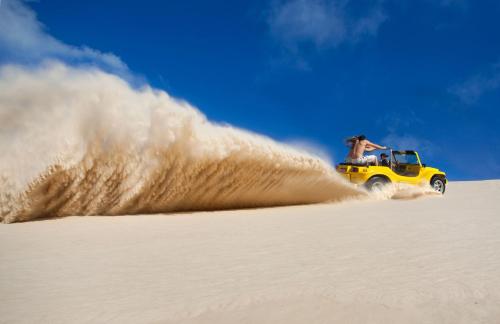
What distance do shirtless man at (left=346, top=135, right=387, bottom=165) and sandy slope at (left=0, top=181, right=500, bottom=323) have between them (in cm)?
609

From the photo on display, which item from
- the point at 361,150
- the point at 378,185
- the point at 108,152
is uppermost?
the point at 361,150

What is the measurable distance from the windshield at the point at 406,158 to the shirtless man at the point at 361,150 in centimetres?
96

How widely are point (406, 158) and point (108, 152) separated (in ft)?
27.5

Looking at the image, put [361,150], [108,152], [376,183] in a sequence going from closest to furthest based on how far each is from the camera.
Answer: [108,152], [376,183], [361,150]

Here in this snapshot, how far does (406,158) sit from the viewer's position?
32.1 feet

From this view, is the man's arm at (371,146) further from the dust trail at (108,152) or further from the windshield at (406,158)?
the dust trail at (108,152)

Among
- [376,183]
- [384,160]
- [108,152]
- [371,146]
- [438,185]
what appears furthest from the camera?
[438,185]

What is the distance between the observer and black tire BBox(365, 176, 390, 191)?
8180 mm

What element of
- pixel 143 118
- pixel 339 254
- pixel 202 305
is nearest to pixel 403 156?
pixel 143 118

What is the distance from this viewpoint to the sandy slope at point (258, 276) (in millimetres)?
1151

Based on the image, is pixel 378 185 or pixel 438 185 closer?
pixel 378 185

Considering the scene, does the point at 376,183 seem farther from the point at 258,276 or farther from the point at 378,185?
the point at 258,276

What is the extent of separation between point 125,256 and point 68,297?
0.59 m

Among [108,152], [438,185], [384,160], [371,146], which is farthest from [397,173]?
[108,152]
